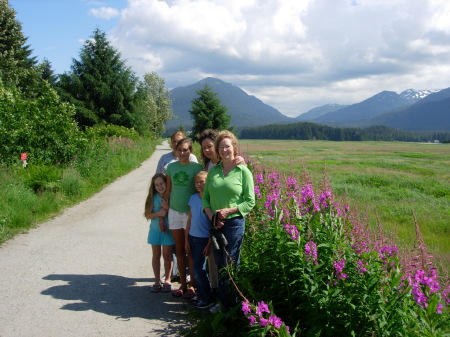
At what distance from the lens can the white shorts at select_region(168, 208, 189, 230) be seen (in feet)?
17.3

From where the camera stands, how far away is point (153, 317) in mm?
4809

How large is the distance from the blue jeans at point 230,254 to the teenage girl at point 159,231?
142 centimetres

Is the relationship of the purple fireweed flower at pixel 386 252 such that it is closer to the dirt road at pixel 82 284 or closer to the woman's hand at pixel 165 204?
the dirt road at pixel 82 284

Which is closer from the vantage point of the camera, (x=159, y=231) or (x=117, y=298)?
(x=117, y=298)

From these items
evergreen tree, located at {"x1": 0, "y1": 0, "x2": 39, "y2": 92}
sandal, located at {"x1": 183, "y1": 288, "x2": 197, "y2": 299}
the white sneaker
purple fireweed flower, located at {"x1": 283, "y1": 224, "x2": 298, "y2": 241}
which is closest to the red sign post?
sandal, located at {"x1": 183, "y1": 288, "x2": 197, "y2": 299}

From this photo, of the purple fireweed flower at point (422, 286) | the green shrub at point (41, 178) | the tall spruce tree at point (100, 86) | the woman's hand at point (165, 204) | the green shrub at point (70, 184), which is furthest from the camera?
the tall spruce tree at point (100, 86)

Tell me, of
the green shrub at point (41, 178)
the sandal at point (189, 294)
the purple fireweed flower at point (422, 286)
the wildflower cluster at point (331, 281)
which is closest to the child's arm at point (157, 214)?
the sandal at point (189, 294)

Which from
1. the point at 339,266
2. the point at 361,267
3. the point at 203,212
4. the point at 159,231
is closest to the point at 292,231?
the point at 339,266

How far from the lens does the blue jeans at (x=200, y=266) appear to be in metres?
4.88

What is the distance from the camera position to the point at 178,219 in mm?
5277

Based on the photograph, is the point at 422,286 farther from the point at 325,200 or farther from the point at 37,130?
the point at 37,130

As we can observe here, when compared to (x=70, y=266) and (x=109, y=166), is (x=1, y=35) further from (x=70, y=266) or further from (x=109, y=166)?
(x=70, y=266)

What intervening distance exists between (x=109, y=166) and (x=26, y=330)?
13629mm

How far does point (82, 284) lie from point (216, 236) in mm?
2588
